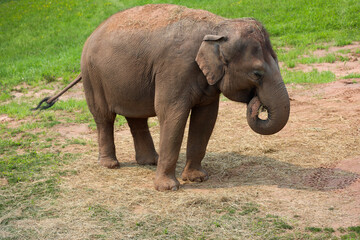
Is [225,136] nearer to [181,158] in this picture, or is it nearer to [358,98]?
[181,158]

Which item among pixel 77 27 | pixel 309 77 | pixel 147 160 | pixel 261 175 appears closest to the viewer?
pixel 261 175

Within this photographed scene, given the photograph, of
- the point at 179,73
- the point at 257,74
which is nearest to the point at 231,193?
the point at 257,74

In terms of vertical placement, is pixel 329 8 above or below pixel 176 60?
below

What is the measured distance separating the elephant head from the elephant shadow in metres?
0.97

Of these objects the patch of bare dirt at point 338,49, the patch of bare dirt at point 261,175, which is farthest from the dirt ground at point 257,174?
the patch of bare dirt at point 338,49

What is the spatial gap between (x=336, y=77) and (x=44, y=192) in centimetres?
840

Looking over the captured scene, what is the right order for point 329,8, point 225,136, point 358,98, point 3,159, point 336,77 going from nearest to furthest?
point 3,159 < point 225,136 < point 358,98 < point 336,77 < point 329,8

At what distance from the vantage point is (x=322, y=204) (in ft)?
19.9

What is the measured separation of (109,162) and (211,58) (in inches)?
106

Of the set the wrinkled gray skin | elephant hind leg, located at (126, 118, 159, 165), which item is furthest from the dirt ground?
the wrinkled gray skin

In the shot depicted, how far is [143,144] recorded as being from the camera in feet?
27.5

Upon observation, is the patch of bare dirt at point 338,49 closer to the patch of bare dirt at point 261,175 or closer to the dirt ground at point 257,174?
the dirt ground at point 257,174

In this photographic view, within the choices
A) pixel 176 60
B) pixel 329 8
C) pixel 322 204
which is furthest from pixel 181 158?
pixel 329 8

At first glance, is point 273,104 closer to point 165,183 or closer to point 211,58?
point 211,58
